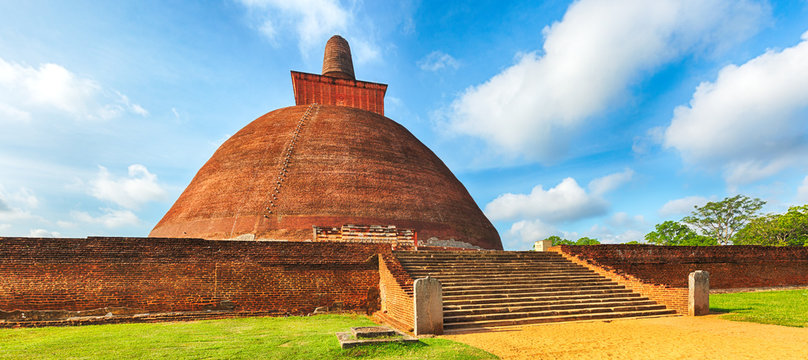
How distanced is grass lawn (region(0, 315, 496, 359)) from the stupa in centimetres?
643

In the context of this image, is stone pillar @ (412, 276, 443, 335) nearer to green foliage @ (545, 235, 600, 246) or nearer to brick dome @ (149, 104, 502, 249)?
brick dome @ (149, 104, 502, 249)

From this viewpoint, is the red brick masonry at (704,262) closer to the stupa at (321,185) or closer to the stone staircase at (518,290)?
the stone staircase at (518,290)

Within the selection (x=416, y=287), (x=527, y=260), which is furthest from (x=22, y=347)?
(x=527, y=260)

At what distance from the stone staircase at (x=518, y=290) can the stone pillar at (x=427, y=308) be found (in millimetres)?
430

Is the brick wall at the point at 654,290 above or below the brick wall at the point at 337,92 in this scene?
below

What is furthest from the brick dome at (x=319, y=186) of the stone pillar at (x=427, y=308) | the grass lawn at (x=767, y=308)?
the grass lawn at (x=767, y=308)

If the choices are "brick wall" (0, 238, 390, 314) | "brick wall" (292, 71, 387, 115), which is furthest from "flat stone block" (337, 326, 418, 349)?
"brick wall" (292, 71, 387, 115)

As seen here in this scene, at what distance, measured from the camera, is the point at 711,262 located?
496 inches

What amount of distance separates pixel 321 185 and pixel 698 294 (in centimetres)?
1125

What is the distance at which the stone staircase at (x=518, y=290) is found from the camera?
309 inches

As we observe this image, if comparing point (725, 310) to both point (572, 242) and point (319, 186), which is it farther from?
point (572, 242)

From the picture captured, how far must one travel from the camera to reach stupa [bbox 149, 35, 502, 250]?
46.2ft

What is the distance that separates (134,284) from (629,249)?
41.3 ft

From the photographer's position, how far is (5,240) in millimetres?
8016
